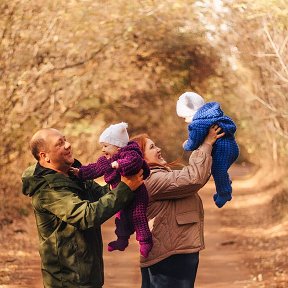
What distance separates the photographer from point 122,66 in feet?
51.8

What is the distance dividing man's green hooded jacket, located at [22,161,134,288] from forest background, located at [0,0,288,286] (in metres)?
6.75

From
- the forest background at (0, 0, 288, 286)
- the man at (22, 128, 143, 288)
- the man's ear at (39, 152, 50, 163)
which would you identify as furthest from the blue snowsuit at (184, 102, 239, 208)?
the forest background at (0, 0, 288, 286)

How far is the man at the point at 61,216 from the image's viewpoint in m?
5.09

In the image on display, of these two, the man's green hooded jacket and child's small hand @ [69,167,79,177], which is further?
child's small hand @ [69,167,79,177]

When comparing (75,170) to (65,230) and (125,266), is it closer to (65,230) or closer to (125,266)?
(65,230)

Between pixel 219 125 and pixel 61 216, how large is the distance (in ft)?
4.06

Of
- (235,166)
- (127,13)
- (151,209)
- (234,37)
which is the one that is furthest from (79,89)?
(235,166)

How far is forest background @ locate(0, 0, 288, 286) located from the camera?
1297 cm

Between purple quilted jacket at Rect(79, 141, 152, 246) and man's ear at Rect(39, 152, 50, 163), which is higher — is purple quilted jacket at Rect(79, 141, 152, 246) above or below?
below

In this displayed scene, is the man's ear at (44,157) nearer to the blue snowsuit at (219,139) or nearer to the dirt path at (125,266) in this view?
the blue snowsuit at (219,139)

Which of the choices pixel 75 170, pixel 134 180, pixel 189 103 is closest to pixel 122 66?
pixel 189 103

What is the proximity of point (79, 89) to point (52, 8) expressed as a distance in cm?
193

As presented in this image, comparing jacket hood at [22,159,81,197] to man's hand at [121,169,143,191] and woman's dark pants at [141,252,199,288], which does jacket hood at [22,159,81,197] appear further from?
woman's dark pants at [141,252,199,288]

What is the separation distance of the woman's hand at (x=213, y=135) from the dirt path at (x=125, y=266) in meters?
5.46
